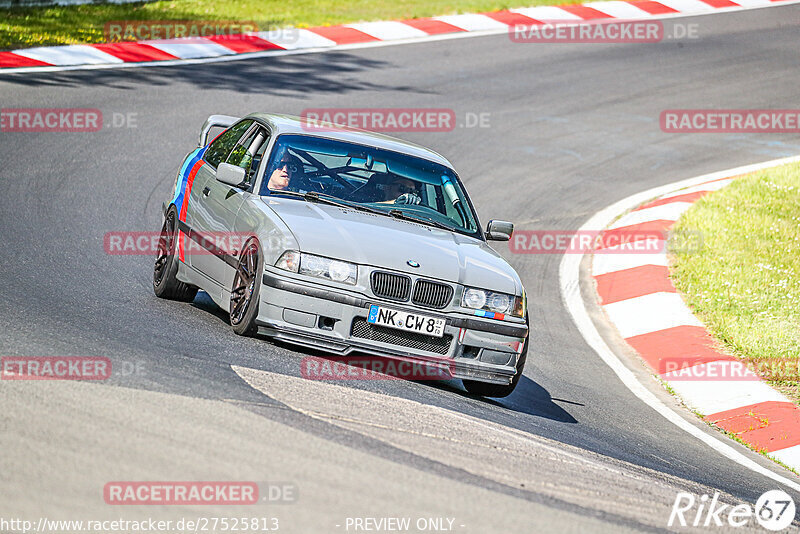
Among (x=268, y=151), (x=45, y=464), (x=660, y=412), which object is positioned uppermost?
(x=268, y=151)

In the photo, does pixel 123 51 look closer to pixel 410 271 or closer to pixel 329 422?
pixel 410 271

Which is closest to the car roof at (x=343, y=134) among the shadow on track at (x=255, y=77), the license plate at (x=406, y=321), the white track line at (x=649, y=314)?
the license plate at (x=406, y=321)

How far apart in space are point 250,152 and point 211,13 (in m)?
12.9

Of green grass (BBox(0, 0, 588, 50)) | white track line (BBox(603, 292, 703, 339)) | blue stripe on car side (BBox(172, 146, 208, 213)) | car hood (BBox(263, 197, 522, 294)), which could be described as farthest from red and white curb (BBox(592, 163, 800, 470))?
green grass (BBox(0, 0, 588, 50))

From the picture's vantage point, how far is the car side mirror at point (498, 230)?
8.56m

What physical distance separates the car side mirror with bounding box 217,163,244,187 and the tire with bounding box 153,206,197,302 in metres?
0.90

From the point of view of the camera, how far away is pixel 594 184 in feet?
50.8

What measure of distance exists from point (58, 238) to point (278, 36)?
1084 cm

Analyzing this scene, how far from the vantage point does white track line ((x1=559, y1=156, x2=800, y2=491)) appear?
26.1ft

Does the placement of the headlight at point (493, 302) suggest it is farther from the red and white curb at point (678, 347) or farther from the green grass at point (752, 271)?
the green grass at point (752, 271)

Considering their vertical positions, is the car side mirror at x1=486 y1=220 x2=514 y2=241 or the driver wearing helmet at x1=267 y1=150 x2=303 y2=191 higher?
the driver wearing helmet at x1=267 y1=150 x2=303 y2=191

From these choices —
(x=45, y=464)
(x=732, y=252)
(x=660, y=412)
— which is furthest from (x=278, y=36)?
(x=45, y=464)

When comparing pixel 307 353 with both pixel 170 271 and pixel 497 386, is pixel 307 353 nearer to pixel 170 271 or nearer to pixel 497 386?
pixel 497 386

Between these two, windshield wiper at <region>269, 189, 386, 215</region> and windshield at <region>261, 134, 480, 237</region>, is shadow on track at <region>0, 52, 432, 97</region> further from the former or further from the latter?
windshield wiper at <region>269, 189, 386, 215</region>
